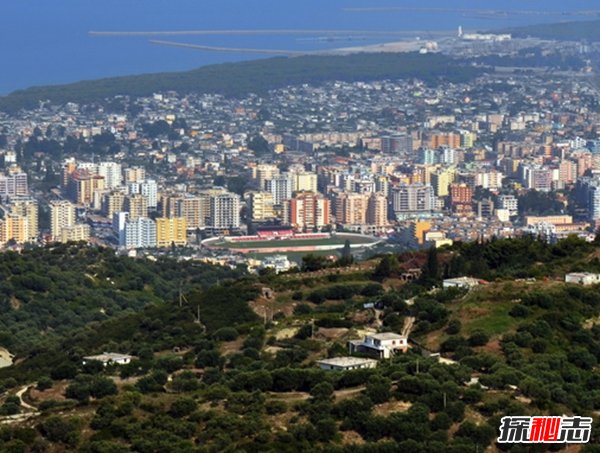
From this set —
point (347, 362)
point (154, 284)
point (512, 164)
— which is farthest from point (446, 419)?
point (512, 164)

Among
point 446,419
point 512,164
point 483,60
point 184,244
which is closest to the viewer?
point 446,419

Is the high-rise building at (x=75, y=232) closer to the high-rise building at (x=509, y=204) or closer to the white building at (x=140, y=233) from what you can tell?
the white building at (x=140, y=233)

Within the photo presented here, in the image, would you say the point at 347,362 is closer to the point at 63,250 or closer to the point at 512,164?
the point at 63,250

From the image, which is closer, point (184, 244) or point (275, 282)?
point (275, 282)

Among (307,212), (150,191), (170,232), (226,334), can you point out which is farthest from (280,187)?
(226,334)

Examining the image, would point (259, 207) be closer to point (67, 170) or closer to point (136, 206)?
point (136, 206)

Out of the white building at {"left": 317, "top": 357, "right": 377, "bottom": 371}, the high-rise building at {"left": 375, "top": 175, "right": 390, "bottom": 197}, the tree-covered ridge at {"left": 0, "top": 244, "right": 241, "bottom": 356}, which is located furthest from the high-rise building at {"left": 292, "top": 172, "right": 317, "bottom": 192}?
the white building at {"left": 317, "top": 357, "right": 377, "bottom": 371}

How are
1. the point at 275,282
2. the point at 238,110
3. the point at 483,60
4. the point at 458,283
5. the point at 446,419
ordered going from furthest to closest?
the point at 483,60 < the point at 238,110 < the point at 275,282 < the point at 458,283 < the point at 446,419
